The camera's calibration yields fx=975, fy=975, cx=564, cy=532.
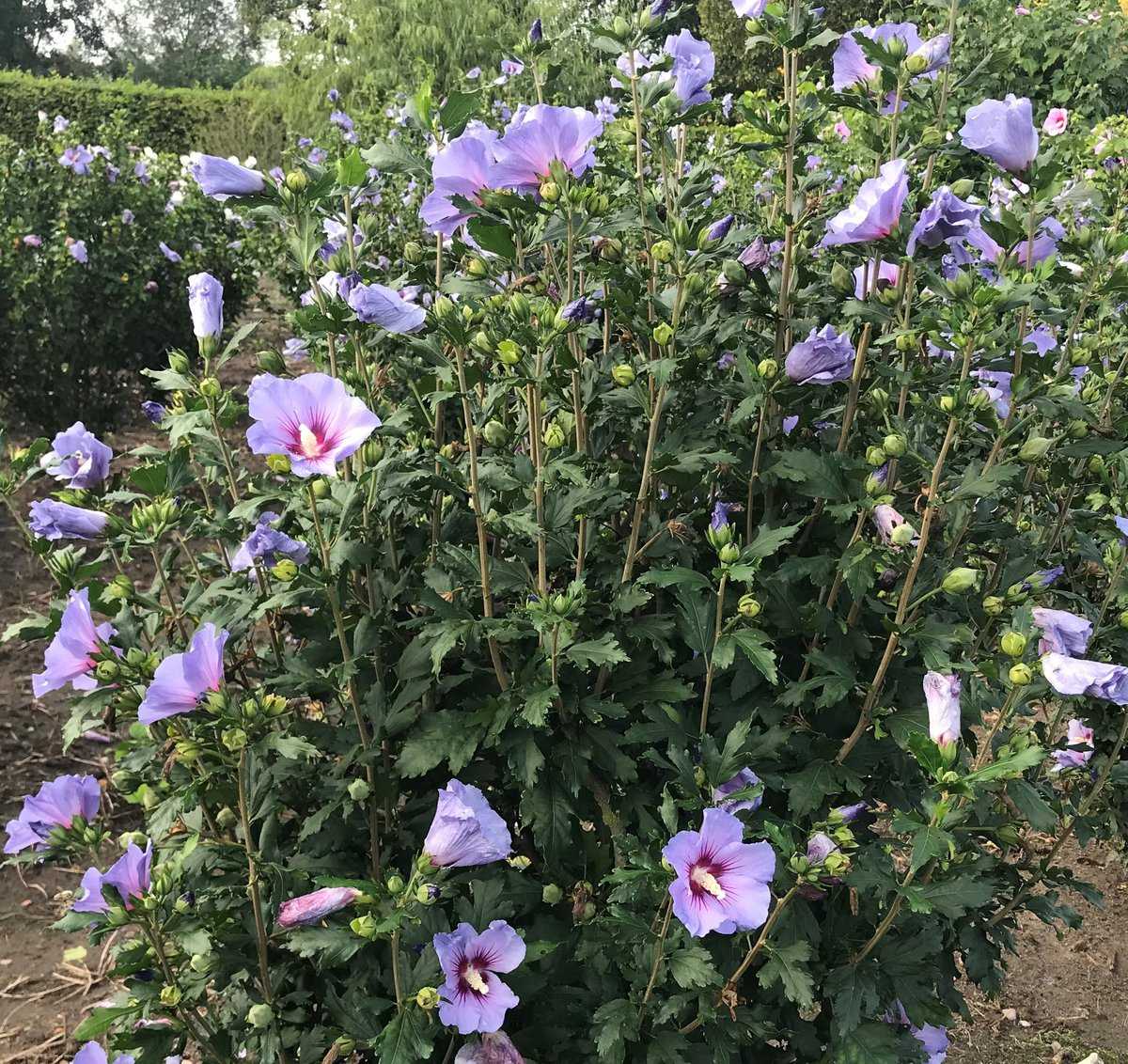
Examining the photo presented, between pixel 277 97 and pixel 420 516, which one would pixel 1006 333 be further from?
pixel 277 97

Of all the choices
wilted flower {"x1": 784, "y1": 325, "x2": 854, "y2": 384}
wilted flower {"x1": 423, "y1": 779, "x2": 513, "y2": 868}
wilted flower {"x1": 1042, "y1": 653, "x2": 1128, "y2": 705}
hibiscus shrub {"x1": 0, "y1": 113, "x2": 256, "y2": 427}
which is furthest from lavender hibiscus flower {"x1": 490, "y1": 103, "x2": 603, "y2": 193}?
hibiscus shrub {"x1": 0, "y1": 113, "x2": 256, "y2": 427}

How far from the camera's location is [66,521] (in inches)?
57.3

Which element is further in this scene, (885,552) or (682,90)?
(682,90)

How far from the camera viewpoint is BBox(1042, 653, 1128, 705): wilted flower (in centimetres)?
132

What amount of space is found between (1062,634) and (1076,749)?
758mm

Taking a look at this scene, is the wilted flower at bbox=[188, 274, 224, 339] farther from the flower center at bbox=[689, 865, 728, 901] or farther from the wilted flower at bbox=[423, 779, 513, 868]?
the flower center at bbox=[689, 865, 728, 901]

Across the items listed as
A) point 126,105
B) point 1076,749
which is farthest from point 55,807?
point 126,105

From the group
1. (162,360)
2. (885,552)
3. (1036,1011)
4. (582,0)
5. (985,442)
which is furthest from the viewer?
(582,0)

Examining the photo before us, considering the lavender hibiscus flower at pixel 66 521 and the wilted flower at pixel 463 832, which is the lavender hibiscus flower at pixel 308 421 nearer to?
the lavender hibiscus flower at pixel 66 521

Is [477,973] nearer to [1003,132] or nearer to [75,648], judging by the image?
[75,648]

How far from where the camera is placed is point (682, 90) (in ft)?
5.71

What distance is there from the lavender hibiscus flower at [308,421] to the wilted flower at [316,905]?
0.55 metres

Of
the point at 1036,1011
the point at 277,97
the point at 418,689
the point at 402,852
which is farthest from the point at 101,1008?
the point at 277,97

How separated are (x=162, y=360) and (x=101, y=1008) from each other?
5372 mm
